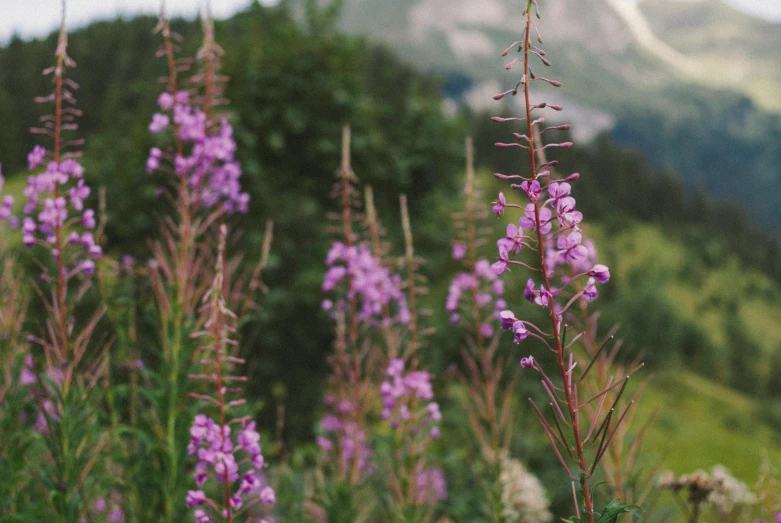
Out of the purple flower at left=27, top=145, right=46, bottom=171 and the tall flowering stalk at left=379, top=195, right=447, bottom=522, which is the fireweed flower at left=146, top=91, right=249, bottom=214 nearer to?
the purple flower at left=27, top=145, right=46, bottom=171

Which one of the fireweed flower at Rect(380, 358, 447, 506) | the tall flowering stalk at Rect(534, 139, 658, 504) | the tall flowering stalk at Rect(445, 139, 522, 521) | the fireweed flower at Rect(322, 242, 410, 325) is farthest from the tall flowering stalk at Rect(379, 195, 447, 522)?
the tall flowering stalk at Rect(534, 139, 658, 504)

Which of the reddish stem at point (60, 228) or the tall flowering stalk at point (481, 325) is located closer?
the reddish stem at point (60, 228)

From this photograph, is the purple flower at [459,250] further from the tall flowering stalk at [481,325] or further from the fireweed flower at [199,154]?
the fireweed flower at [199,154]

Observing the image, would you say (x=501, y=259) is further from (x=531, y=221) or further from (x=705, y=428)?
(x=705, y=428)

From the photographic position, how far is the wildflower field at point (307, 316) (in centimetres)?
189

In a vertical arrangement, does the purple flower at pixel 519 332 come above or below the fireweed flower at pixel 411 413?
above

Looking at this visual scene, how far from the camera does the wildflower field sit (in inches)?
74.4

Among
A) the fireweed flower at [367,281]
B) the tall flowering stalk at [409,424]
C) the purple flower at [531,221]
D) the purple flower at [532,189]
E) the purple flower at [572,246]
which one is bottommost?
the tall flowering stalk at [409,424]

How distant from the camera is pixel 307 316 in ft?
26.8

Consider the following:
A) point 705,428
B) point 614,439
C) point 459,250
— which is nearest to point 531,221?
point 614,439

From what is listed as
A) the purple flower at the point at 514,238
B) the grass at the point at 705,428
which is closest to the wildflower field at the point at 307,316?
the purple flower at the point at 514,238

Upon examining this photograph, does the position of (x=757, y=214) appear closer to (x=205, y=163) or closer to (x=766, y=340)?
(x=766, y=340)

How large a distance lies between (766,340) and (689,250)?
47.0 ft

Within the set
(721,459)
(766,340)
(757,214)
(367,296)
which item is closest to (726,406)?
(721,459)
